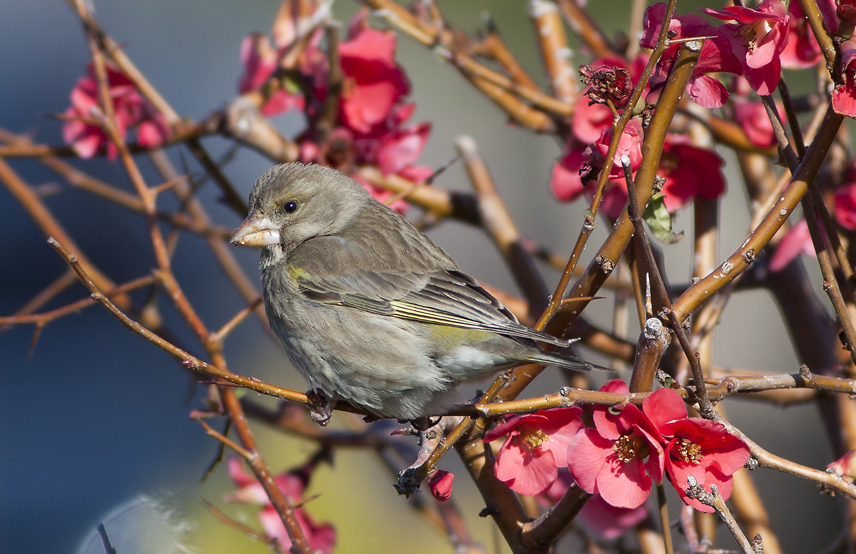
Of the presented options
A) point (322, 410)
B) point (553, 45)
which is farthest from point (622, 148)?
point (553, 45)

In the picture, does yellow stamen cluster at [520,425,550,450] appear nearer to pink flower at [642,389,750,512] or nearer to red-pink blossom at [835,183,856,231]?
pink flower at [642,389,750,512]

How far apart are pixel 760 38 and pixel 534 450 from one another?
99cm

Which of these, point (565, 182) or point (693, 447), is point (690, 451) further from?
point (565, 182)

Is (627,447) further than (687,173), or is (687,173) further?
(687,173)

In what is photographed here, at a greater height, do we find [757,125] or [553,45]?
[553,45]

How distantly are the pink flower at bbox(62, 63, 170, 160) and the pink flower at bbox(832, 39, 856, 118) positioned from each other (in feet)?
7.51

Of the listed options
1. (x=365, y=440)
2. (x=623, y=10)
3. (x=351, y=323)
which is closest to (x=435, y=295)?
(x=351, y=323)

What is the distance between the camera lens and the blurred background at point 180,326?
207 inches

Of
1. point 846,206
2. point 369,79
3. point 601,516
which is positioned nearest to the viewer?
point 846,206

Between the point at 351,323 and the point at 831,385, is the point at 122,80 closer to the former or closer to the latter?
the point at 351,323

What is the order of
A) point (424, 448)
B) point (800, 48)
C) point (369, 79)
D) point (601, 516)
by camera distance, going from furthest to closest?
point (369, 79), point (601, 516), point (800, 48), point (424, 448)

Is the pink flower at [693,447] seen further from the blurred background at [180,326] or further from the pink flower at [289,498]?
the blurred background at [180,326]

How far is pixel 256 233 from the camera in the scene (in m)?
2.88

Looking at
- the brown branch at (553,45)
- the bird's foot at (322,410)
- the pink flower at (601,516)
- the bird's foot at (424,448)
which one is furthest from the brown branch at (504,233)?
the bird's foot at (322,410)
